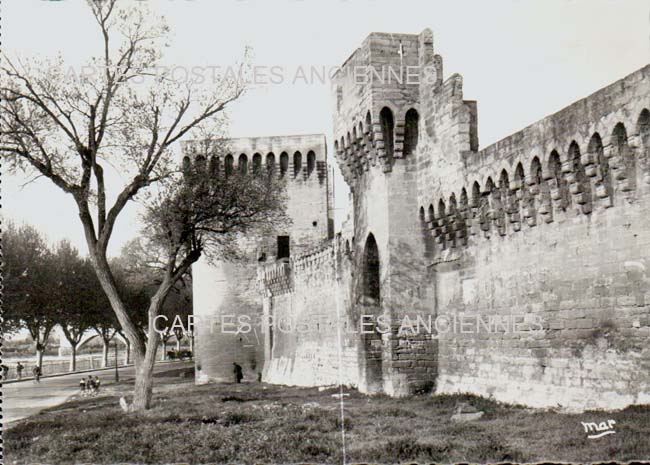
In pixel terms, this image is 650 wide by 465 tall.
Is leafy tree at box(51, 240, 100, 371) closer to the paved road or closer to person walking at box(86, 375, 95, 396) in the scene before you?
the paved road

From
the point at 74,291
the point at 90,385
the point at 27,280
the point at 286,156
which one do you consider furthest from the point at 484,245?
the point at 74,291

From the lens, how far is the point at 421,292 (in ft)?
55.9

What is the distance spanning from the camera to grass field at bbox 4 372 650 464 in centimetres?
999

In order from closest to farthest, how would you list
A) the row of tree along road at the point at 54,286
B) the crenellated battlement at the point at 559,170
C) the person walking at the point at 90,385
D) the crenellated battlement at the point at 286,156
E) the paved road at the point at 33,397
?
the crenellated battlement at the point at 559,170 < the paved road at the point at 33,397 < the person walking at the point at 90,385 < the crenellated battlement at the point at 286,156 < the row of tree along road at the point at 54,286

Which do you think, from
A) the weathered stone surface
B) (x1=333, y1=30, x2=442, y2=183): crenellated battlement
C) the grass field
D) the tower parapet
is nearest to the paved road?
the grass field

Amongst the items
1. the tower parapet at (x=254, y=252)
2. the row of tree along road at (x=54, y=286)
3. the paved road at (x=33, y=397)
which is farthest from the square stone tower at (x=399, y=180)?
the row of tree along road at (x=54, y=286)

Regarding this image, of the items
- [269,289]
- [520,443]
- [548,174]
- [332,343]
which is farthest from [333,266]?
[520,443]

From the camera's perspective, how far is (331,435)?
12.7 meters

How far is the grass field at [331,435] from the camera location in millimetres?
9992

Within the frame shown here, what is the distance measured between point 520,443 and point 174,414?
848 centimetres

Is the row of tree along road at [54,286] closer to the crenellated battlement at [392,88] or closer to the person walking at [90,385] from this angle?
the person walking at [90,385]

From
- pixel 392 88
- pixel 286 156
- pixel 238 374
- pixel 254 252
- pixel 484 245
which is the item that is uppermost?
pixel 286 156

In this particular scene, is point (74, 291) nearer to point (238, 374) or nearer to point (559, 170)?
point (238, 374)

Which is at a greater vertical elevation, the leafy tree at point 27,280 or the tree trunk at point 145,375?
the leafy tree at point 27,280
